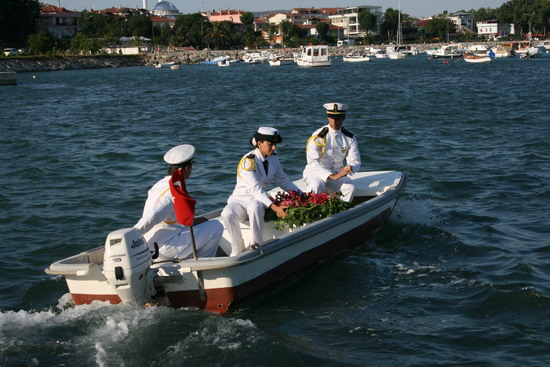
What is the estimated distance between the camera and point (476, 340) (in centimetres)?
646

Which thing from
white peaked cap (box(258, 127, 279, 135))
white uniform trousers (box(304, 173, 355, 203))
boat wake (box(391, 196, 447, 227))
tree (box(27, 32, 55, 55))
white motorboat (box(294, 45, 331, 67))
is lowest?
boat wake (box(391, 196, 447, 227))

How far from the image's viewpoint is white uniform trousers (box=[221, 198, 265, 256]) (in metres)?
7.54

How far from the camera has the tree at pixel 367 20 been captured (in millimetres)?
154250

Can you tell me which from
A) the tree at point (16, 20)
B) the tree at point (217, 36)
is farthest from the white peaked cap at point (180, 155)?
the tree at point (217, 36)

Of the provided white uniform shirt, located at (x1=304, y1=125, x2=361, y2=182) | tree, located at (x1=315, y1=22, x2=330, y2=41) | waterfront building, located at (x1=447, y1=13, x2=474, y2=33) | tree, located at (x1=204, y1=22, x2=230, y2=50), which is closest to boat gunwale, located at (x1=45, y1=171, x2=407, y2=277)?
white uniform shirt, located at (x1=304, y1=125, x2=361, y2=182)

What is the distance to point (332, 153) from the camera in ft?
31.6

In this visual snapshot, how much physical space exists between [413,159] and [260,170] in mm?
8926

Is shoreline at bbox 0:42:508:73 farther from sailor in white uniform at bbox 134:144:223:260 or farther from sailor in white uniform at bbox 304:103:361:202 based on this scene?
sailor in white uniform at bbox 134:144:223:260

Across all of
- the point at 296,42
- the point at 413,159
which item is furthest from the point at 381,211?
the point at 296,42

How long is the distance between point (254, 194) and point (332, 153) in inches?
89.4

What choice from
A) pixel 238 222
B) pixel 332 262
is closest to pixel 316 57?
pixel 332 262

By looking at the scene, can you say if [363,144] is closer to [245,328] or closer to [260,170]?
[260,170]

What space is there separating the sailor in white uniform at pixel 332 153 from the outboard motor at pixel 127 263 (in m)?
3.55

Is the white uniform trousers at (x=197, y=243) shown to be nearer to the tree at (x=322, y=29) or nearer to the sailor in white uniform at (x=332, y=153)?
the sailor in white uniform at (x=332, y=153)
